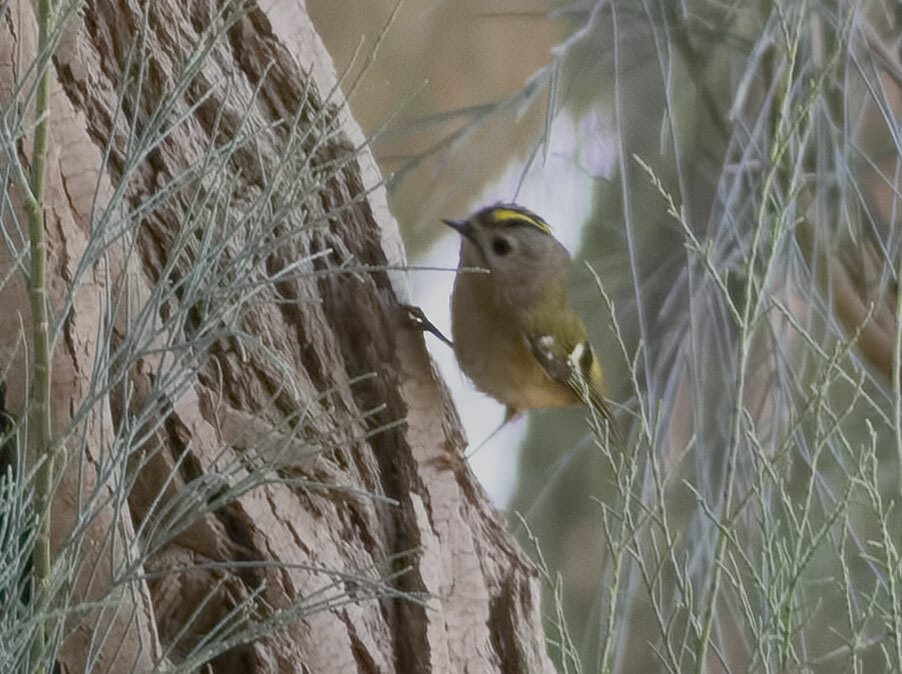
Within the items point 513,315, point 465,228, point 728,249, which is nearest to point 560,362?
point 513,315

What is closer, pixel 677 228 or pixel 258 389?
pixel 258 389

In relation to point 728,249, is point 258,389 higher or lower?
lower

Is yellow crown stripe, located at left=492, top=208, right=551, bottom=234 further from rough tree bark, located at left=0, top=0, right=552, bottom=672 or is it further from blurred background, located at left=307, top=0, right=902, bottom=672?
rough tree bark, located at left=0, top=0, right=552, bottom=672

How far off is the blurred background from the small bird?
58 mm

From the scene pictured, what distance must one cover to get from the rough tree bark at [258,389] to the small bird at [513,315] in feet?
0.71

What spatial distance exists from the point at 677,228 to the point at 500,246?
457 mm

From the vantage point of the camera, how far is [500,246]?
1.36m

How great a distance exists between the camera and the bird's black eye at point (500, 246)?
1.35m

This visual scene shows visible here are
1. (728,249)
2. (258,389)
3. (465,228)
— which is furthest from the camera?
(728,249)

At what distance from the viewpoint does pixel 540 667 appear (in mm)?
1117

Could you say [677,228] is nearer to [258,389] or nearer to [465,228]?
[465,228]

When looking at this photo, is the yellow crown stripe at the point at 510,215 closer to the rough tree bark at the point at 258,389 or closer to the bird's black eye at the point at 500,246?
the bird's black eye at the point at 500,246

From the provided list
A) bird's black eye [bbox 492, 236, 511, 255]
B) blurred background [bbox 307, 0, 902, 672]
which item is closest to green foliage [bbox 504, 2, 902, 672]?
blurred background [bbox 307, 0, 902, 672]

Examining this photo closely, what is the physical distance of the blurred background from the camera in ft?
4.58
